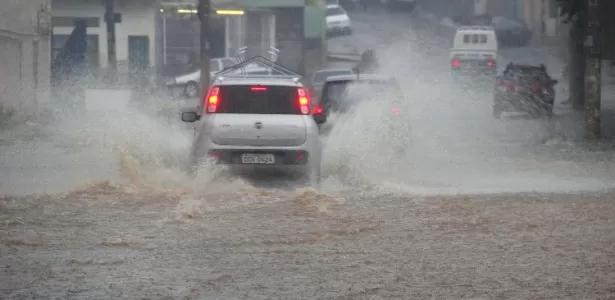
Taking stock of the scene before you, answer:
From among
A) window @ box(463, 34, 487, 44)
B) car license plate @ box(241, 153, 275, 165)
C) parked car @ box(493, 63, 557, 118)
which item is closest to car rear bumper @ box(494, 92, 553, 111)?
parked car @ box(493, 63, 557, 118)

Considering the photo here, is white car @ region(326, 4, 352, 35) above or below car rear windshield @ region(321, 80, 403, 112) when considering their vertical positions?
above

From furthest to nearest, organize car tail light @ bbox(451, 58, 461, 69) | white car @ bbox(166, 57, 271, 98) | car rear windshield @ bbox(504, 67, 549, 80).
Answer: car tail light @ bbox(451, 58, 461, 69), white car @ bbox(166, 57, 271, 98), car rear windshield @ bbox(504, 67, 549, 80)

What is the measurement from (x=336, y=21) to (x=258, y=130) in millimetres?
49658

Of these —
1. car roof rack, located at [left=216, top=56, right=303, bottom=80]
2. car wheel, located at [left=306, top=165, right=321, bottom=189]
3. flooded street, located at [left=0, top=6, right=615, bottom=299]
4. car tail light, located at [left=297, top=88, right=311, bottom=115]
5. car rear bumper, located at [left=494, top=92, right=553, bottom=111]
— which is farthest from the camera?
car rear bumper, located at [left=494, top=92, right=553, bottom=111]

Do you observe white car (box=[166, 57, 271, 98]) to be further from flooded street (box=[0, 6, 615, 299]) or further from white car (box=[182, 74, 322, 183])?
white car (box=[182, 74, 322, 183])

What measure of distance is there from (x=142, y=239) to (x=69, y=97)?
91.5 ft

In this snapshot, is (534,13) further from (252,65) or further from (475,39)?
(252,65)

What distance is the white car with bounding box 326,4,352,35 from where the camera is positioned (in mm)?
65312

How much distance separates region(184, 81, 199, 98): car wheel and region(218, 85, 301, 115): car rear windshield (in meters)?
30.4

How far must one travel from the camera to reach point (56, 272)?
10148 millimetres

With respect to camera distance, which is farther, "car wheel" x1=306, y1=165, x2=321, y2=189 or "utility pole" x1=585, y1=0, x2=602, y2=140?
"utility pole" x1=585, y1=0, x2=602, y2=140

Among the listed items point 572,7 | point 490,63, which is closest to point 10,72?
point 572,7

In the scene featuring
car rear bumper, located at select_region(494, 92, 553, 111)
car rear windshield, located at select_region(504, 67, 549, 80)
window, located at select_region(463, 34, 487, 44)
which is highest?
window, located at select_region(463, 34, 487, 44)

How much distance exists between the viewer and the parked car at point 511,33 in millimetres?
67188
